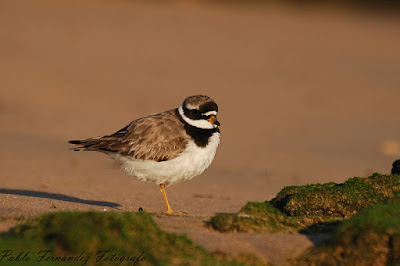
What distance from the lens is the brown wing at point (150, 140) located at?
840cm

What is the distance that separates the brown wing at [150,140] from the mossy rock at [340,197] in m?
1.55

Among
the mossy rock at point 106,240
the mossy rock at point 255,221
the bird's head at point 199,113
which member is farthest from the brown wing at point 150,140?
the mossy rock at point 106,240

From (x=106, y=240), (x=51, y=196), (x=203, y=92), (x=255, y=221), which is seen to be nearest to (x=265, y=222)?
(x=255, y=221)

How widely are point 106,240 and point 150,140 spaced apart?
127 inches

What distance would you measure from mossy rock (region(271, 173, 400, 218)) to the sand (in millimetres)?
1082

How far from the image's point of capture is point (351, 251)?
5.43 metres

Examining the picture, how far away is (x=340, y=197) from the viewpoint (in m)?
7.37

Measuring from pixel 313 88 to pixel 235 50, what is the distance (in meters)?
5.20

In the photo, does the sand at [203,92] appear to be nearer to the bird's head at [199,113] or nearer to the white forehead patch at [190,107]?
the bird's head at [199,113]

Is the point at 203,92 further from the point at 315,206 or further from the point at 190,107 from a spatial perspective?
the point at 315,206

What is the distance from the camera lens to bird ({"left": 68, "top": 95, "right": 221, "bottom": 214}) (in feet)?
27.3

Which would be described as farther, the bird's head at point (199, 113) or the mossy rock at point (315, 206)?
the bird's head at point (199, 113)

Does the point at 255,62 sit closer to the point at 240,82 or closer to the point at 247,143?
the point at 240,82

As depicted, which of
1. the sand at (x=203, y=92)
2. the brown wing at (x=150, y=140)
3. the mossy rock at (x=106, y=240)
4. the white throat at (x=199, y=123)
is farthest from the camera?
the sand at (x=203, y=92)
